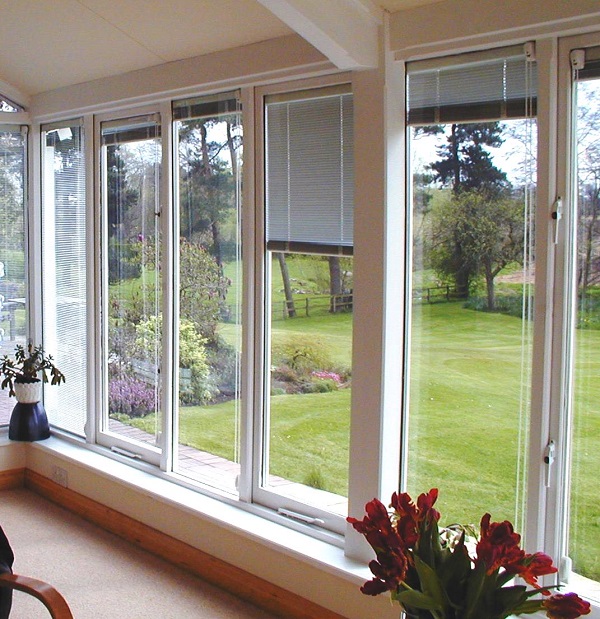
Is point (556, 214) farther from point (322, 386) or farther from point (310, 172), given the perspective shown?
point (322, 386)

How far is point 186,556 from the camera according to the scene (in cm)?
381

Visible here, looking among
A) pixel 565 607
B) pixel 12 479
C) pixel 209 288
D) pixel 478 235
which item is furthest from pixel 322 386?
pixel 12 479

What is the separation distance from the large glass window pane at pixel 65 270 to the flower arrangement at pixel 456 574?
3.36 meters

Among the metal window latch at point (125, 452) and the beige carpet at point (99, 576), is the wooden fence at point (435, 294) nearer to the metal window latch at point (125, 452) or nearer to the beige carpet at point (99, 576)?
the beige carpet at point (99, 576)

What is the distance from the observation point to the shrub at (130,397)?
432 cm

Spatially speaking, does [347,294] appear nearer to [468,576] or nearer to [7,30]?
[468,576]

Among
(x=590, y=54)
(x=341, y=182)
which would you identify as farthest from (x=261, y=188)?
(x=590, y=54)

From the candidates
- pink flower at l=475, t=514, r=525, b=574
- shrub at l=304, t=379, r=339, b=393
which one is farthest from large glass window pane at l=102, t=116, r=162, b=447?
pink flower at l=475, t=514, r=525, b=574

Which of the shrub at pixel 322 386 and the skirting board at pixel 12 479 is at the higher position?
the shrub at pixel 322 386

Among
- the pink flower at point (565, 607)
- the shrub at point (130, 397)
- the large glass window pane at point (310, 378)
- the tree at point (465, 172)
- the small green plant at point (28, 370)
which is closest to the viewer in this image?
the pink flower at point (565, 607)

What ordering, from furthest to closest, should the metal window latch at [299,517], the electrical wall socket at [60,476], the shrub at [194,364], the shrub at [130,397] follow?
1. the electrical wall socket at [60,476]
2. the shrub at [130,397]
3. the shrub at [194,364]
4. the metal window latch at [299,517]

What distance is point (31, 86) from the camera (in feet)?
15.5

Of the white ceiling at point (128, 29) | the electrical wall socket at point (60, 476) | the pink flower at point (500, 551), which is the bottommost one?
the electrical wall socket at point (60, 476)

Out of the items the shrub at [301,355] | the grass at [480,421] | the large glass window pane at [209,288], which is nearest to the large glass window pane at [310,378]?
the shrub at [301,355]
